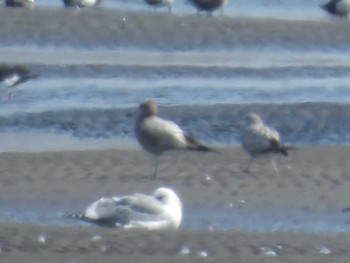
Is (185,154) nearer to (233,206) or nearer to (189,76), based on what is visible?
(233,206)

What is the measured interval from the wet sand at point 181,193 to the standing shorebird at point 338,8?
14458mm

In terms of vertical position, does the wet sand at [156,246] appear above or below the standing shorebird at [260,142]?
below

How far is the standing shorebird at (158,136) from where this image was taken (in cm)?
1218

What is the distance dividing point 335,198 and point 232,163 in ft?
5.45

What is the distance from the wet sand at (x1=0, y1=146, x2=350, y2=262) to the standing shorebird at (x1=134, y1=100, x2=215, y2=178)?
0.26 metres

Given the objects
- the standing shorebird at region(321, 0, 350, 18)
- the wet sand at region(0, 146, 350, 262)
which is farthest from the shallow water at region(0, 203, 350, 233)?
the standing shorebird at region(321, 0, 350, 18)

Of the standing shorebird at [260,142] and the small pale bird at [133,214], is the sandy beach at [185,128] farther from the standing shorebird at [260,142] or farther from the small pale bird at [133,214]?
the standing shorebird at [260,142]

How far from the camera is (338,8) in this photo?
92.1 feet

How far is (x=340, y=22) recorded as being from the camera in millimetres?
26188

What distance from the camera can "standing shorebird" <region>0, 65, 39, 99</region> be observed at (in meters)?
17.3

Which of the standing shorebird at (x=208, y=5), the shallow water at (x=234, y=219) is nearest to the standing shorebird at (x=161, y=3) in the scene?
the standing shorebird at (x=208, y=5)

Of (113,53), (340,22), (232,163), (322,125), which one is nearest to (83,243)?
(232,163)

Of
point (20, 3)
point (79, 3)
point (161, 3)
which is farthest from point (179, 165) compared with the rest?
point (161, 3)

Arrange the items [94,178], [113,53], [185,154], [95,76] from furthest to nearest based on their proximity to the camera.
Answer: [113,53] → [95,76] → [185,154] → [94,178]
